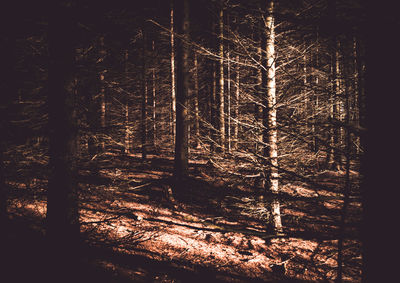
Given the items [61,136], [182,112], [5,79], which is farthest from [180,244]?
[5,79]

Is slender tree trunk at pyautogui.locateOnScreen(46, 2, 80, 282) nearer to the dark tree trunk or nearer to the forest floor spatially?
the forest floor

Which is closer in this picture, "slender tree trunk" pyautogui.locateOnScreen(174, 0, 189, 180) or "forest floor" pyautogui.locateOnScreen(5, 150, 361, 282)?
"forest floor" pyautogui.locateOnScreen(5, 150, 361, 282)

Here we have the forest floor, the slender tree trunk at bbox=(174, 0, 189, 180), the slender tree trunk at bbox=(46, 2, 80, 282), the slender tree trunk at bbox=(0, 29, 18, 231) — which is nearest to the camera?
the slender tree trunk at bbox=(46, 2, 80, 282)

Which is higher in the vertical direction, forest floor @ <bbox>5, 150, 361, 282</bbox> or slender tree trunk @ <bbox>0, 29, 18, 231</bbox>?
slender tree trunk @ <bbox>0, 29, 18, 231</bbox>

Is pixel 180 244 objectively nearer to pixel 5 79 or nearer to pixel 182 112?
pixel 182 112

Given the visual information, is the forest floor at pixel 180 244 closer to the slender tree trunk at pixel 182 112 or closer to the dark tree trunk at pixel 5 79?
the dark tree trunk at pixel 5 79

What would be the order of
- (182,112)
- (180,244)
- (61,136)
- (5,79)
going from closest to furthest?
(61,136), (5,79), (180,244), (182,112)

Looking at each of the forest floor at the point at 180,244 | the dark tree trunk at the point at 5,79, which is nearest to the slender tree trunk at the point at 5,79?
the dark tree trunk at the point at 5,79

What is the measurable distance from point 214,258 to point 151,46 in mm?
16542

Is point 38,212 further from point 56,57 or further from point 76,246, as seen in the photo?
point 56,57

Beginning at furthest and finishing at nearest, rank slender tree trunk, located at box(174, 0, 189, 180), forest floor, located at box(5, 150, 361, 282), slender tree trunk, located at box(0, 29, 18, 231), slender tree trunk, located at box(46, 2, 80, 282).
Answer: slender tree trunk, located at box(174, 0, 189, 180) → slender tree trunk, located at box(0, 29, 18, 231) → forest floor, located at box(5, 150, 361, 282) → slender tree trunk, located at box(46, 2, 80, 282)

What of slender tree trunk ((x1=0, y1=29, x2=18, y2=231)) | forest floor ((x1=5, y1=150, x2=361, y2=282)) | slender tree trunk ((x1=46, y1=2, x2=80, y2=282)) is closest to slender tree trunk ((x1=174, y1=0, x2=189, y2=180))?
forest floor ((x1=5, y1=150, x2=361, y2=282))

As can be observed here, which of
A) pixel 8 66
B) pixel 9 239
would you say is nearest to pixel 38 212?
pixel 9 239

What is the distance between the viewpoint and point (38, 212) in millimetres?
6445
